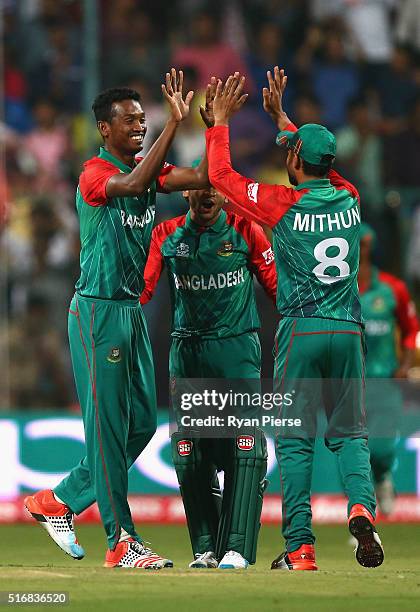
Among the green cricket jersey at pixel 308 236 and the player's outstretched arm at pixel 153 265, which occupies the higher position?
the green cricket jersey at pixel 308 236

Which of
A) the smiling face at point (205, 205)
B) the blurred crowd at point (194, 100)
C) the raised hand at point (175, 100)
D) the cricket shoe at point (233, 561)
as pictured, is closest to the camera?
the raised hand at point (175, 100)

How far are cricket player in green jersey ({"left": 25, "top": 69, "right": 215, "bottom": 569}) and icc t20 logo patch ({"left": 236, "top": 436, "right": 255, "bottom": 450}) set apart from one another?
493 mm

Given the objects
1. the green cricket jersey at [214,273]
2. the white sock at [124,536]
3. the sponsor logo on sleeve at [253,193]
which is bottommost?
the white sock at [124,536]

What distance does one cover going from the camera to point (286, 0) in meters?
13.1

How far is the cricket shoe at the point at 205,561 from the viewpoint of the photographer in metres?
6.68

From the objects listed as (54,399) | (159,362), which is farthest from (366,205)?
(54,399)

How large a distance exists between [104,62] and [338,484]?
4627 millimetres

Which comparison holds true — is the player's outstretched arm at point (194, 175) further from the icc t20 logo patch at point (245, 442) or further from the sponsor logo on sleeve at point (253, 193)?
the icc t20 logo patch at point (245, 442)

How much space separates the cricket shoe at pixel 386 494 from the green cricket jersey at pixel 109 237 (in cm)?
381

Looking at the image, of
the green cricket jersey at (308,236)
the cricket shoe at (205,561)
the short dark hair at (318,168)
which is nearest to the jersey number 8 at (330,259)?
the green cricket jersey at (308,236)

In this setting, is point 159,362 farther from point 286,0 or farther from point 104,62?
point 286,0

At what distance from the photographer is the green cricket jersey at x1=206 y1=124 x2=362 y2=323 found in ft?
21.0

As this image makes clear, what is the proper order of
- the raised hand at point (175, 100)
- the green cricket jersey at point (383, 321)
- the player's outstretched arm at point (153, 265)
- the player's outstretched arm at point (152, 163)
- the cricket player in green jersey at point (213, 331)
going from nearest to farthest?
the player's outstretched arm at point (152, 163) → the raised hand at point (175, 100) → the cricket player in green jersey at point (213, 331) → the player's outstretched arm at point (153, 265) → the green cricket jersey at point (383, 321)

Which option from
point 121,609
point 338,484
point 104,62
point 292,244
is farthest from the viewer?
point 104,62
